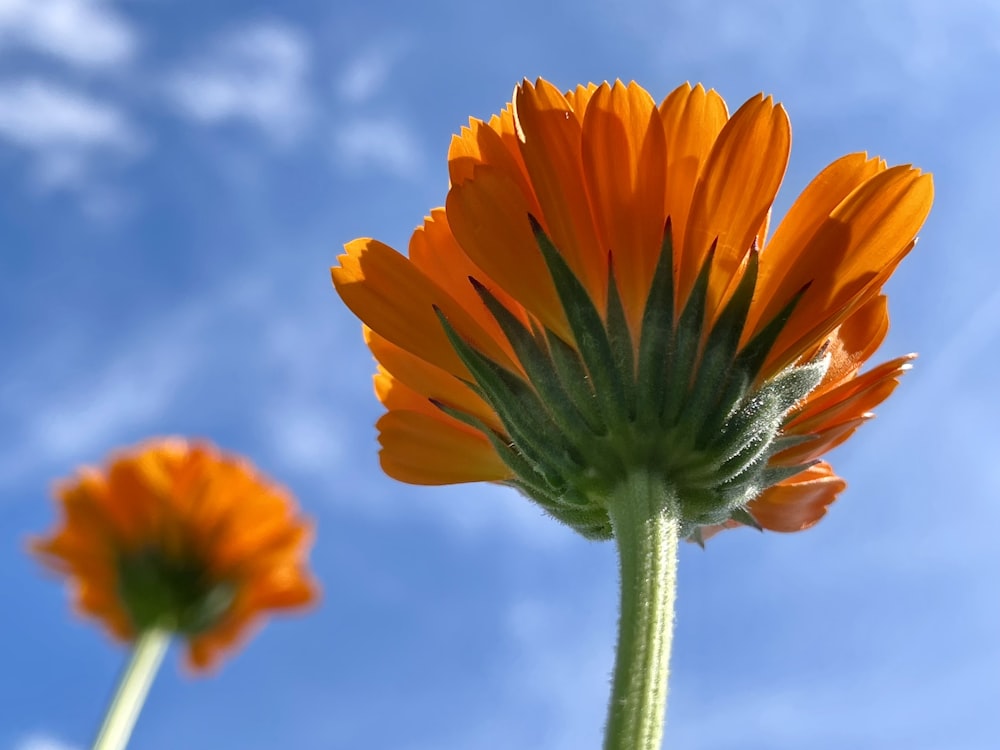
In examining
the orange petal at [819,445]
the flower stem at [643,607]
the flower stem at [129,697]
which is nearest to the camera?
the flower stem at [643,607]

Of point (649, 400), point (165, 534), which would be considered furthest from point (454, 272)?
point (165, 534)

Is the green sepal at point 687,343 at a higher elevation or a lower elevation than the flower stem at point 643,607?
higher

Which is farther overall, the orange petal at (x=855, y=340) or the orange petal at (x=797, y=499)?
the orange petal at (x=797, y=499)

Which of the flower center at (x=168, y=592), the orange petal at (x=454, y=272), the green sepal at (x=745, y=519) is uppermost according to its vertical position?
the flower center at (x=168, y=592)

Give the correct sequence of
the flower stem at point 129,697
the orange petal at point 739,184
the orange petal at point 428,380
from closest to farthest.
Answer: the orange petal at point 739,184
the orange petal at point 428,380
the flower stem at point 129,697

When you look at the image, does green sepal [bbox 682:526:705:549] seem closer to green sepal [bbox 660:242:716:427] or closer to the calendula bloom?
green sepal [bbox 660:242:716:427]

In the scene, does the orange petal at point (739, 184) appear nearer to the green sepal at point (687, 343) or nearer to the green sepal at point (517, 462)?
the green sepal at point (687, 343)

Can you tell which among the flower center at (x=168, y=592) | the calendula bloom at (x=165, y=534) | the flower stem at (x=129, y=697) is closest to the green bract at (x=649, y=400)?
the flower stem at (x=129, y=697)
